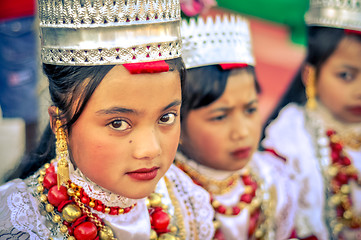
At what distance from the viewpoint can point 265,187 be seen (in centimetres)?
199

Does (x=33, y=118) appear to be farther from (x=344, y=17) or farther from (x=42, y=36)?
(x=344, y=17)

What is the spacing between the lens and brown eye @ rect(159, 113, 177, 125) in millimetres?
1283

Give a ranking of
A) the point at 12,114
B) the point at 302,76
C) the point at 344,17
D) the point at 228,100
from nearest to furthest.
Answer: the point at 228,100 < the point at 344,17 < the point at 302,76 < the point at 12,114

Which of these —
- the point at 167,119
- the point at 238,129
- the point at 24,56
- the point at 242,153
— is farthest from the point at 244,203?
the point at 24,56

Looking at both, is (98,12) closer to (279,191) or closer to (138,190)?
(138,190)

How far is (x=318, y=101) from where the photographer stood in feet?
7.73

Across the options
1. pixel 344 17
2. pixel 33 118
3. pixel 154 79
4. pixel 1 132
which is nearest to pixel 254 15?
pixel 344 17

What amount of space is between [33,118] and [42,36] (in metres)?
1.81

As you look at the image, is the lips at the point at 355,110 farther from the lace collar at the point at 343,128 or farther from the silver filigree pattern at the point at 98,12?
the silver filigree pattern at the point at 98,12

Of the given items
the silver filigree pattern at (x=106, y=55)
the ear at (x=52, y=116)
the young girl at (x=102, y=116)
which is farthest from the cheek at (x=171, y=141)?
the ear at (x=52, y=116)

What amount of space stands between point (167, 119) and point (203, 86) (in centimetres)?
45

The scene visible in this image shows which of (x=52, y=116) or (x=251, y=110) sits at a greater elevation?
(x=52, y=116)

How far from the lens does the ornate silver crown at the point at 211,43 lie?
1719mm

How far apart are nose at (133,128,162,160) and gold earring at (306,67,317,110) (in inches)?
56.1
